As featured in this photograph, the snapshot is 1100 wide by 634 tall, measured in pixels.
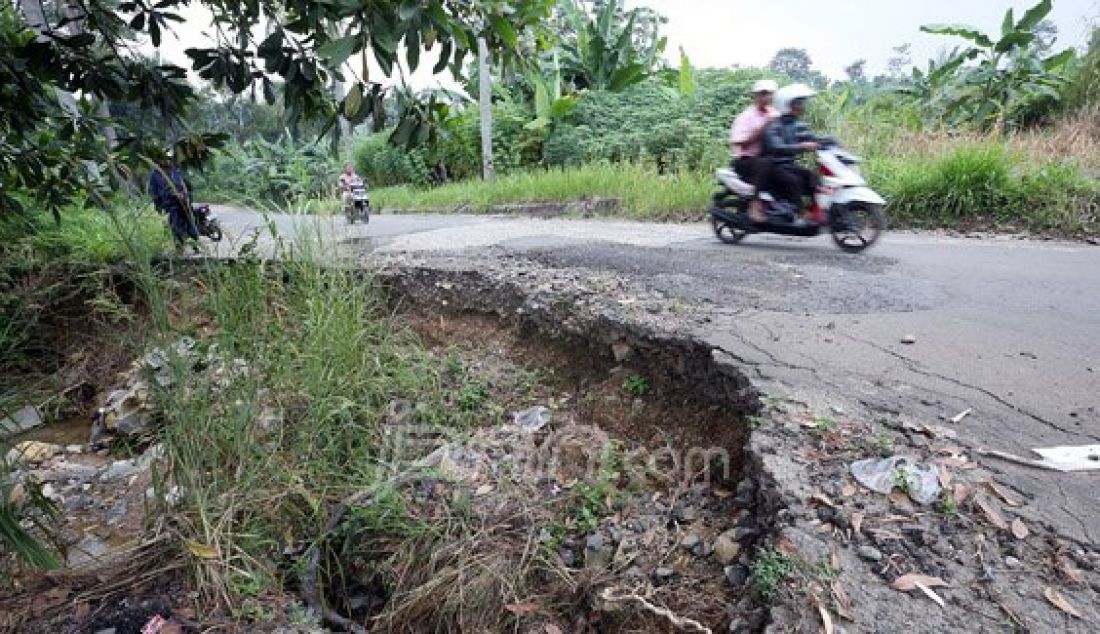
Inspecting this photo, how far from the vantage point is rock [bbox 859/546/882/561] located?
5.73 ft

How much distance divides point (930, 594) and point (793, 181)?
14.2ft

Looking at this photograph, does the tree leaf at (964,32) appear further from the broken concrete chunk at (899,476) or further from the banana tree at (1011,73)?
the broken concrete chunk at (899,476)

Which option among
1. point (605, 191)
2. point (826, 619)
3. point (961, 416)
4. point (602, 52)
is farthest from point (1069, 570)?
point (602, 52)

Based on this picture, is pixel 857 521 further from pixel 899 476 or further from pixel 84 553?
pixel 84 553

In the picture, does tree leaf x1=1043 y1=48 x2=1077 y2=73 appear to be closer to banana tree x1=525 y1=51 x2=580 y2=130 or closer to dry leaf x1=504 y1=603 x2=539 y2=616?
banana tree x1=525 y1=51 x2=580 y2=130

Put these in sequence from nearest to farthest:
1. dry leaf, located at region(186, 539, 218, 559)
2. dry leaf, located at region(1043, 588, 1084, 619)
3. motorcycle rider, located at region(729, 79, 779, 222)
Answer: dry leaf, located at region(1043, 588, 1084, 619), dry leaf, located at region(186, 539, 218, 559), motorcycle rider, located at region(729, 79, 779, 222)

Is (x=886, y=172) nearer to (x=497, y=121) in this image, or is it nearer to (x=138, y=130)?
(x=138, y=130)

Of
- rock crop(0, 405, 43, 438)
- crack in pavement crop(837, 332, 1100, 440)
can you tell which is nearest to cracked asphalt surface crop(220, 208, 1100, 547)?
crack in pavement crop(837, 332, 1100, 440)

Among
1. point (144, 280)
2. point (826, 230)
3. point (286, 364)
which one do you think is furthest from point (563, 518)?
point (826, 230)

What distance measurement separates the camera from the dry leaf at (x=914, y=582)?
65.3 inches

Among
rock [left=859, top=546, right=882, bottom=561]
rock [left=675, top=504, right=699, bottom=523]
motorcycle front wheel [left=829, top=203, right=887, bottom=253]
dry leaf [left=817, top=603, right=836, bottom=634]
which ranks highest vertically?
motorcycle front wheel [left=829, top=203, right=887, bottom=253]

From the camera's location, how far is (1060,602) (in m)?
1.57

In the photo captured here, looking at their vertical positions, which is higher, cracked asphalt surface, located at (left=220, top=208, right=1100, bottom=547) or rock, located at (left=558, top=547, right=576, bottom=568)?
cracked asphalt surface, located at (left=220, top=208, right=1100, bottom=547)

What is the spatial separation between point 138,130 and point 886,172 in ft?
23.3
